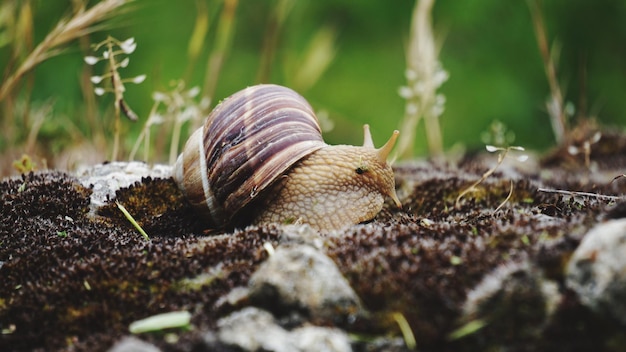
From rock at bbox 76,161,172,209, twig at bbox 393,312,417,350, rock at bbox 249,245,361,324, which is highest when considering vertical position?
rock at bbox 76,161,172,209

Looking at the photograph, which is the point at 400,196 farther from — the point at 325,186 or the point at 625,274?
the point at 625,274

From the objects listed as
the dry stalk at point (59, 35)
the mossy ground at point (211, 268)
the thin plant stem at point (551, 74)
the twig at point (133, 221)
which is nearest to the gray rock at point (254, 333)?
the mossy ground at point (211, 268)

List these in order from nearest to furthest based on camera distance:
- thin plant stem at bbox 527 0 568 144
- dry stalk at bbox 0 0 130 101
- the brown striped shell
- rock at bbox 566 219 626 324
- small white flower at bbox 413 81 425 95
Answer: rock at bbox 566 219 626 324
the brown striped shell
dry stalk at bbox 0 0 130 101
small white flower at bbox 413 81 425 95
thin plant stem at bbox 527 0 568 144

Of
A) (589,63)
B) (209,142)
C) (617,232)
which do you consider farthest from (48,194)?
(589,63)

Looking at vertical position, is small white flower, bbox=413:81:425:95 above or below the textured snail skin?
above

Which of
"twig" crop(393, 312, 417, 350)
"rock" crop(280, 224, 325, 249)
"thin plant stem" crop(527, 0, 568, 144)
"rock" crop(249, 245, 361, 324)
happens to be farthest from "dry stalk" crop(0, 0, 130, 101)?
"thin plant stem" crop(527, 0, 568, 144)

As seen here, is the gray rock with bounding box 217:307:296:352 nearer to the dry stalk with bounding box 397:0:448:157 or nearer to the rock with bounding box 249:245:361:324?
the rock with bounding box 249:245:361:324
